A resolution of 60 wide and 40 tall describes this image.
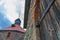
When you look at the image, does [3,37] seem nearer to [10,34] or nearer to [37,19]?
[10,34]

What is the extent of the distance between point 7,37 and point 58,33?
21.3 m

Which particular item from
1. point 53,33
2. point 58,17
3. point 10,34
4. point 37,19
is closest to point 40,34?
point 37,19

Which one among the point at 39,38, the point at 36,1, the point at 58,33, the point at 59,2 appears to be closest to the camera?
the point at 58,33

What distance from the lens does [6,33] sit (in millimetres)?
23281

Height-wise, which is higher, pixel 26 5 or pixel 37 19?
pixel 26 5

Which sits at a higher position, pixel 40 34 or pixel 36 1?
pixel 36 1

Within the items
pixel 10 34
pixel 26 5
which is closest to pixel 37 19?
pixel 26 5

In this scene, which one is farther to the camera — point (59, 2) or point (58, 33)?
point (59, 2)

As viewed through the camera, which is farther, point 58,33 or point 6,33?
point 6,33

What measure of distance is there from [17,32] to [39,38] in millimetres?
19624

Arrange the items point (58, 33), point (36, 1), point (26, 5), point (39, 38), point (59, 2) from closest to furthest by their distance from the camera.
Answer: point (58, 33), point (59, 2), point (39, 38), point (36, 1), point (26, 5)

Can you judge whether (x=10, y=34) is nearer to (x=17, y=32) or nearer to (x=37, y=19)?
(x=17, y=32)

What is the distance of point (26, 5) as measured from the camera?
6.73 m

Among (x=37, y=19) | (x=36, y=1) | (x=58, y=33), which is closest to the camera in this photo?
(x=58, y=33)
